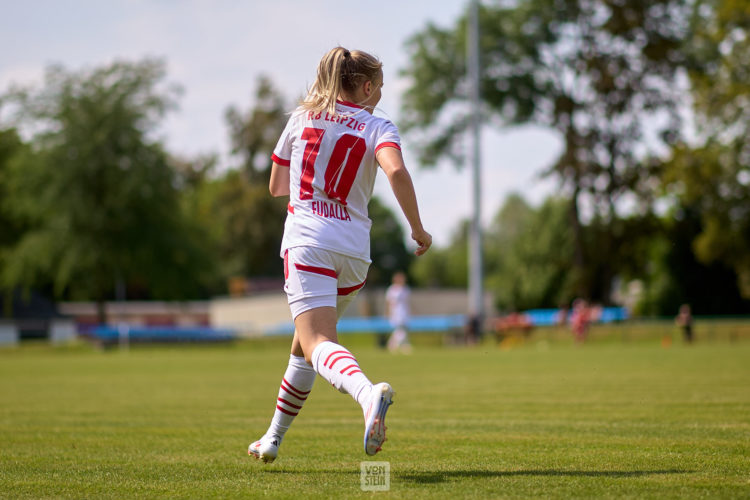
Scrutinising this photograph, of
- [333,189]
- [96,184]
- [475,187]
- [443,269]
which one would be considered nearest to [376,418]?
[333,189]

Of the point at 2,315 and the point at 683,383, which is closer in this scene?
the point at 683,383

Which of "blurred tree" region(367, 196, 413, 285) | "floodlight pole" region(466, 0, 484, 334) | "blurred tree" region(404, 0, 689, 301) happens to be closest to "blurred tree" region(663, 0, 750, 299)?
"blurred tree" region(404, 0, 689, 301)

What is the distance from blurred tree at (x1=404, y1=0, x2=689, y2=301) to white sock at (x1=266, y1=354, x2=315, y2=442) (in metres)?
36.4

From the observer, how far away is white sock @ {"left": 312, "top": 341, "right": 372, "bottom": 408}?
166 inches

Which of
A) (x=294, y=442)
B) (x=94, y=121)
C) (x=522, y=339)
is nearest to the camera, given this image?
(x=294, y=442)

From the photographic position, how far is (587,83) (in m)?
41.4

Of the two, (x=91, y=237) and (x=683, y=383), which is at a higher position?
(x=91, y=237)

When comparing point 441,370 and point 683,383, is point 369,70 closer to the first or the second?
point 683,383

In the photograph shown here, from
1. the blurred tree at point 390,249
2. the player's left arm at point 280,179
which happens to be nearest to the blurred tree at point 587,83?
the player's left arm at point 280,179

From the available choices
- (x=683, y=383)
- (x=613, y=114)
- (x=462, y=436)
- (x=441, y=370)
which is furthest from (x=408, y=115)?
(x=462, y=436)

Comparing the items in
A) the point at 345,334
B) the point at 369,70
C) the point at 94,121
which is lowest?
the point at 345,334

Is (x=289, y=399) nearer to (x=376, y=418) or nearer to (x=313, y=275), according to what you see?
(x=313, y=275)

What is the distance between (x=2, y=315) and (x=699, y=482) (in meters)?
65.5

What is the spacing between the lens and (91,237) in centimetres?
4044
